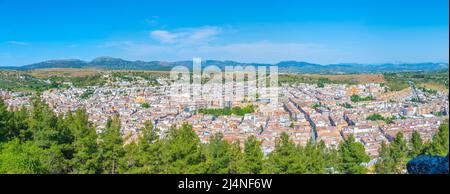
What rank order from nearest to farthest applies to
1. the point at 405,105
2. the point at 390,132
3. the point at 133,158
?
the point at 133,158
the point at 390,132
the point at 405,105

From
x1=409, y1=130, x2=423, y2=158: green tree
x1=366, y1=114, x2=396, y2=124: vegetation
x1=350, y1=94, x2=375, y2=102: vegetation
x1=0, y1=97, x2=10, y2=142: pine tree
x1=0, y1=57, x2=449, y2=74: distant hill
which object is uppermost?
x1=0, y1=57, x2=449, y2=74: distant hill

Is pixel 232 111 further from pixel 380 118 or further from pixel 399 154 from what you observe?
pixel 399 154

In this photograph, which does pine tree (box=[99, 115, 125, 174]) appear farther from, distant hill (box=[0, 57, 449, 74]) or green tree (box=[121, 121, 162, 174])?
distant hill (box=[0, 57, 449, 74])

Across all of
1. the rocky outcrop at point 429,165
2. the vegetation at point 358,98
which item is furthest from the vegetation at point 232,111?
the rocky outcrop at point 429,165

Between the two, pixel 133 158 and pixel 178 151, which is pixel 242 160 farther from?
pixel 133 158

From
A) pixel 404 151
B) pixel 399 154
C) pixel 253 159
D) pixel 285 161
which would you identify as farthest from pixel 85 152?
pixel 404 151

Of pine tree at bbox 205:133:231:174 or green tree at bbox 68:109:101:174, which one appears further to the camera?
pine tree at bbox 205:133:231:174

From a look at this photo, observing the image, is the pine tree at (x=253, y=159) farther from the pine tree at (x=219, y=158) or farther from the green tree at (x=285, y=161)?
the pine tree at (x=219, y=158)

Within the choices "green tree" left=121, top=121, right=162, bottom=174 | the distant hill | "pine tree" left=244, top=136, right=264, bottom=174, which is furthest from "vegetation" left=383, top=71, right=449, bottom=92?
"green tree" left=121, top=121, right=162, bottom=174
